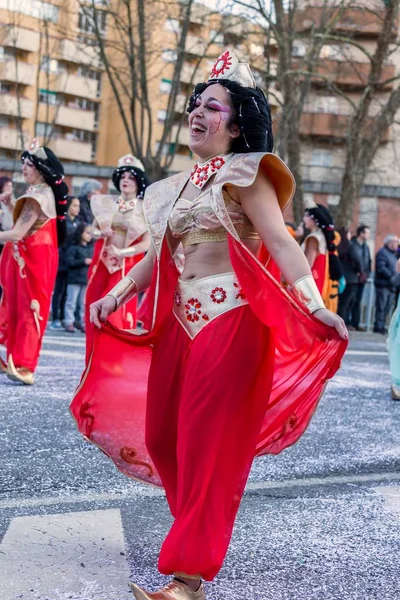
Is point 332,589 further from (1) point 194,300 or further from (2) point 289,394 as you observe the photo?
(1) point 194,300

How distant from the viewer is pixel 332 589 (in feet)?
11.5

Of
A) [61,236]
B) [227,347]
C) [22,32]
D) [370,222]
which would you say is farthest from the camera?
[22,32]

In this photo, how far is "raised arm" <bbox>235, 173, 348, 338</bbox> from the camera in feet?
11.2

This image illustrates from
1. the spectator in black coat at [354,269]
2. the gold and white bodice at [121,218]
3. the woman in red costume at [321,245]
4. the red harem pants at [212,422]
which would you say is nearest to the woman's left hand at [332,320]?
the red harem pants at [212,422]

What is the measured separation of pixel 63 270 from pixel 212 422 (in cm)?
1088

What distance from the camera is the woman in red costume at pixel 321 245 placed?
452 inches

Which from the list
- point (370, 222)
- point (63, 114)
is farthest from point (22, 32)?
point (370, 222)

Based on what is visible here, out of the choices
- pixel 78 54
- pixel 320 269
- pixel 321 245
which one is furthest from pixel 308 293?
pixel 78 54

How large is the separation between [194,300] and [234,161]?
1.66 feet

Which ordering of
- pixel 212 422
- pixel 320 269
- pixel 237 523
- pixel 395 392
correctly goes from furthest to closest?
pixel 320 269 → pixel 395 392 → pixel 237 523 → pixel 212 422

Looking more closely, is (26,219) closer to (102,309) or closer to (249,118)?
(102,309)

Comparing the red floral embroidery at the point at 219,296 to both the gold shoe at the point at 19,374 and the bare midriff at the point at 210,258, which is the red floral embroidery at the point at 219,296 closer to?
the bare midriff at the point at 210,258

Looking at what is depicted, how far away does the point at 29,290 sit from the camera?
8.41m

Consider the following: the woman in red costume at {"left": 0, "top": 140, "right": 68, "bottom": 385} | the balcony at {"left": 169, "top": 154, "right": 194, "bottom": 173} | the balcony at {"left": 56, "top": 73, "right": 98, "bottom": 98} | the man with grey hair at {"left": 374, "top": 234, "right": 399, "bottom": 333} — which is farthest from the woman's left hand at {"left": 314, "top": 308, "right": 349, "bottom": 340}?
the balcony at {"left": 56, "top": 73, "right": 98, "bottom": 98}
